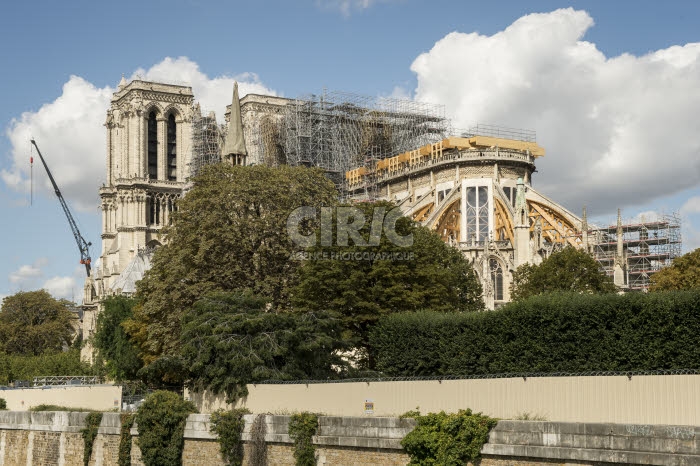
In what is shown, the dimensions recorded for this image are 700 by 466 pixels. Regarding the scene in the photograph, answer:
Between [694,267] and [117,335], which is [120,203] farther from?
[694,267]

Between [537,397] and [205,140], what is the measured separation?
267 ft

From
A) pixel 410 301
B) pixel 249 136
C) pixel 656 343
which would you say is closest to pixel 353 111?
pixel 249 136

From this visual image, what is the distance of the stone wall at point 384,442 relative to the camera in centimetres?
1544

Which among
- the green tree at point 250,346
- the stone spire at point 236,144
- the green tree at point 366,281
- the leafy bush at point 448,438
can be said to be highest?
the stone spire at point 236,144

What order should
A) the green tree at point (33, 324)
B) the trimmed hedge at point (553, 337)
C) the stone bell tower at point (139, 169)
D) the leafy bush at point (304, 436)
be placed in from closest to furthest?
the leafy bush at point (304, 436), the trimmed hedge at point (553, 337), the green tree at point (33, 324), the stone bell tower at point (139, 169)

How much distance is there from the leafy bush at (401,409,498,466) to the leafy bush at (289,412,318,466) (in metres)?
2.96

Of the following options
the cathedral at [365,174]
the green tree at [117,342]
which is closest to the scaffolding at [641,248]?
the cathedral at [365,174]

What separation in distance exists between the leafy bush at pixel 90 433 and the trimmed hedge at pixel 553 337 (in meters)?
8.19

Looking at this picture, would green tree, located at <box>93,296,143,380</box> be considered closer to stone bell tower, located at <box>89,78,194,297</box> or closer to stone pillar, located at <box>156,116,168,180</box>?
stone bell tower, located at <box>89,78,194,297</box>

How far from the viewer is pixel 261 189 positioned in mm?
41281

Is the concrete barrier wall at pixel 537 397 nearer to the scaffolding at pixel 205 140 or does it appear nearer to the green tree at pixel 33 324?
the green tree at pixel 33 324

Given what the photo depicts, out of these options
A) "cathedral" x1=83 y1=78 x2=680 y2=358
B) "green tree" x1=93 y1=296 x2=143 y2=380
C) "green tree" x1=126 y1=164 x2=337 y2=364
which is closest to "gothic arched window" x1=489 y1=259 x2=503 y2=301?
"cathedral" x1=83 y1=78 x2=680 y2=358

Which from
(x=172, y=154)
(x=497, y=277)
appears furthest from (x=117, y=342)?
(x=172, y=154)

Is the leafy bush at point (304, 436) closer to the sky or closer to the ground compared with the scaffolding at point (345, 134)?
closer to the ground
